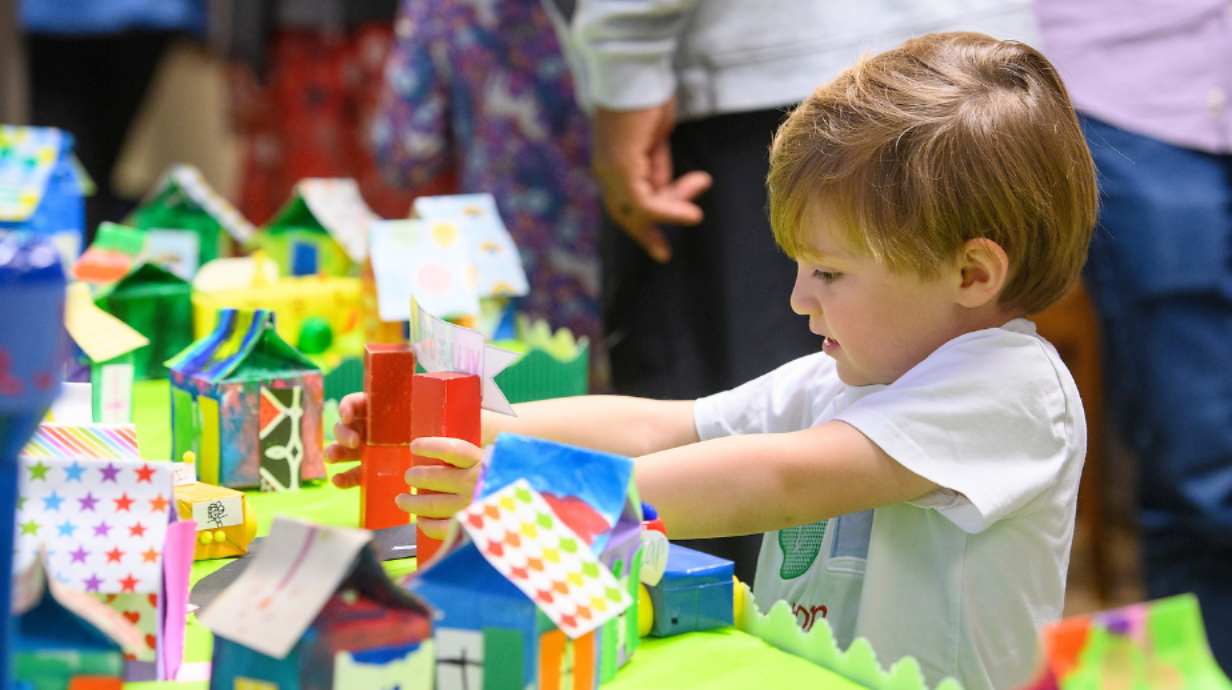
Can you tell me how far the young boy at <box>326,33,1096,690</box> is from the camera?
72 cm

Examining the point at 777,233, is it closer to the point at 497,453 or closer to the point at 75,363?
the point at 497,453

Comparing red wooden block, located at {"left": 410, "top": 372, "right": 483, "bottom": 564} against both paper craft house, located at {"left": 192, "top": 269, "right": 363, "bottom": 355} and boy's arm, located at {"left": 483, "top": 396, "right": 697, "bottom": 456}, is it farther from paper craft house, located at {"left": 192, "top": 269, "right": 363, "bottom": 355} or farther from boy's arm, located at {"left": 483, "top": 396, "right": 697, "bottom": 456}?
paper craft house, located at {"left": 192, "top": 269, "right": 363, "bottom": 355}

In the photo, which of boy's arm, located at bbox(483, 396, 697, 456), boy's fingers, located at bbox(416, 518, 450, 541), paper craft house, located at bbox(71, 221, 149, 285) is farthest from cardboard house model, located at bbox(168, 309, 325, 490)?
paper craft house, located at bbox(71, 221, 149, 285)

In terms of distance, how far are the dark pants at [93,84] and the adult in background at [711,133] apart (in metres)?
1.32

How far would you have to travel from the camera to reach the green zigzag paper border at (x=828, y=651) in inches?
22.8

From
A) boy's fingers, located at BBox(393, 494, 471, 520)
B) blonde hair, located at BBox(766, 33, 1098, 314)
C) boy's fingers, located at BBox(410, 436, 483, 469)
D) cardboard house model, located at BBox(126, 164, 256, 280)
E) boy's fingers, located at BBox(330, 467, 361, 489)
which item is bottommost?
boy's fingers, located at BBox(330, 467, 361, 489)

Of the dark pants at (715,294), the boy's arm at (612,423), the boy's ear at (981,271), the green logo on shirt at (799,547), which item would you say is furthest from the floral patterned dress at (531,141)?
the boy's ear at (981,271)

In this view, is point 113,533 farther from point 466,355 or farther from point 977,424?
point 977,424

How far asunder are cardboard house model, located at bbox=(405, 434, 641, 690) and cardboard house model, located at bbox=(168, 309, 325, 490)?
1.32 feet

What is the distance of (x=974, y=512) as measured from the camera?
28.1 inches

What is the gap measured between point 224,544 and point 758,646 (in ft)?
1.15

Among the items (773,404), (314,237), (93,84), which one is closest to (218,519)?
(773,404)

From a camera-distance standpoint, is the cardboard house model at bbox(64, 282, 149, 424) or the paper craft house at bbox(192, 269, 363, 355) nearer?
the cardboard house model at bbox(64, 282, 149, 424)

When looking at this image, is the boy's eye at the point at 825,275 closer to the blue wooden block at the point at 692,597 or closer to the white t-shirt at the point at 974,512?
the white t-shirt at the point at 974,512
